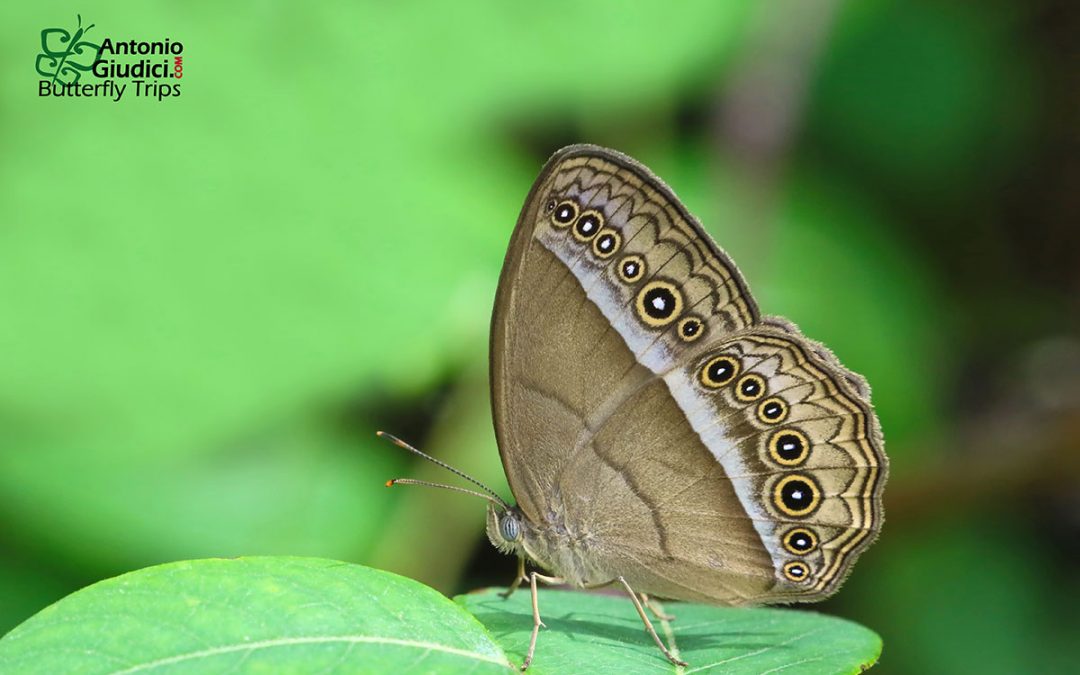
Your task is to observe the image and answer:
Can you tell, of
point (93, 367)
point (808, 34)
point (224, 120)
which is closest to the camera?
point (93, 367)

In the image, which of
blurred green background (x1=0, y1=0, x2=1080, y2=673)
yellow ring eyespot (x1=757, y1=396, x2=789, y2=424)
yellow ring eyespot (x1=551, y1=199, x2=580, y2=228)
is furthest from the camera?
blurred green background (x1=0, y1=0, x2=1080, y2=673)

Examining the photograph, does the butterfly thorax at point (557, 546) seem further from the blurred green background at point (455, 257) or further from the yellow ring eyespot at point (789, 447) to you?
the blurred green background at point (455, 257)

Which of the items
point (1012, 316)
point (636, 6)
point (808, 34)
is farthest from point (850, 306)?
point (636, 6)

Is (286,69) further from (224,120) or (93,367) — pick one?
(93,367)

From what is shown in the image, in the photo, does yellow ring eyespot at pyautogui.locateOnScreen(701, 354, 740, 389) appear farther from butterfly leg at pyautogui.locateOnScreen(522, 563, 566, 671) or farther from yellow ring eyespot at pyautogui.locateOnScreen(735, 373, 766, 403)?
butterfly leg at pyautogui.locateOnScreen(522, 563, 566, 671)

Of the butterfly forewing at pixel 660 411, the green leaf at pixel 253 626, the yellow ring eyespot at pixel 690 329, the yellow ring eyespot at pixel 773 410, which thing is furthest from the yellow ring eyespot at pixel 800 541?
the green leaf at pixel 253 626

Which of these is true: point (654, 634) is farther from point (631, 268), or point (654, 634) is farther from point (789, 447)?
point (631, 268)

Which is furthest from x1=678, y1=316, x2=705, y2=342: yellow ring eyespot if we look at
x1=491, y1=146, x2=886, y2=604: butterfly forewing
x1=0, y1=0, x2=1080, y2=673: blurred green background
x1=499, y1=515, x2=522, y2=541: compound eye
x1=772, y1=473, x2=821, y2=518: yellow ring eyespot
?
x1=0, y1=0, x2=1080, y2=673: blurred green background
